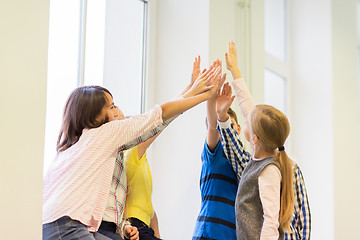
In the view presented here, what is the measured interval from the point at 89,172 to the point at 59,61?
745mm

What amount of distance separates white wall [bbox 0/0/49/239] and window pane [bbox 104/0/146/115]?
0.97 meters

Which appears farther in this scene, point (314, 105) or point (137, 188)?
point (314, 105)

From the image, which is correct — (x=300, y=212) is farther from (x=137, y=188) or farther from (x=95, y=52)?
(x=95, y=52)


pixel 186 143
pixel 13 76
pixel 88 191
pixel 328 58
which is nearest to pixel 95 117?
pixel 88 191

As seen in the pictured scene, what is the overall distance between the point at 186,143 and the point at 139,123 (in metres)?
0.92

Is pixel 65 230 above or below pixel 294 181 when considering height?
below

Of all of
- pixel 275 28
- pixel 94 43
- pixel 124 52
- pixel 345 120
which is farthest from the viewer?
pixel 275 28

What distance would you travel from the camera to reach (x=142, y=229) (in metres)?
1.88

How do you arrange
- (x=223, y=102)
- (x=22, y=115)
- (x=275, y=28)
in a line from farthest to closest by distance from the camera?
(x=275, y=28), (x=223, y=102), (x=22, y=115)

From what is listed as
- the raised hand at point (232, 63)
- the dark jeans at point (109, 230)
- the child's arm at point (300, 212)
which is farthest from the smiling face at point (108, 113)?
the child's arm at point (300, 212)

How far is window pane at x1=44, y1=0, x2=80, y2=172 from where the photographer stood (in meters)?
2.09

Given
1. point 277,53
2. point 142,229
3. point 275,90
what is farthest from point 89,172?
point 277,53

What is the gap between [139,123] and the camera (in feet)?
5.42

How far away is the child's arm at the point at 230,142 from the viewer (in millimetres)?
2014
